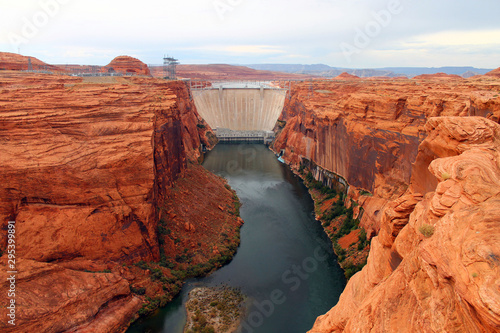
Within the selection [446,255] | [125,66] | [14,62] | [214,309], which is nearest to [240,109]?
[125,66]

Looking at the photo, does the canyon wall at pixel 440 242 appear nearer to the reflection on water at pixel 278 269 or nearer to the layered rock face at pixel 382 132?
the layered rock face at pixel 382 132

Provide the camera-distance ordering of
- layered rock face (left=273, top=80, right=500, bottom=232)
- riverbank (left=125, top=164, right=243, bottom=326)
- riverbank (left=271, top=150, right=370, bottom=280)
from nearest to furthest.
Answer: riverbank (left=125, top=164, right=243, bottom=326) → layered rock face (left=273, top=80, right=500, bottom=232) → riverbank (left=271, top=150, right=370, bottom=280)

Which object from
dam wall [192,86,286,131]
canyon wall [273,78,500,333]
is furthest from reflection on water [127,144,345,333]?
dam wall [192,86,286,131]

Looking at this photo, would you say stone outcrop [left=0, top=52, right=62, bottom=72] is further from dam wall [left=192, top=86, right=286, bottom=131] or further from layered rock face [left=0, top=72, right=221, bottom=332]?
dam wall [left=192, top=86, right=286, bottom=131]

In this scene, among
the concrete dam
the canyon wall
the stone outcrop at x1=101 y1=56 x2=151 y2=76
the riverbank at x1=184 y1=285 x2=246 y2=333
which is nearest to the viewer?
the canyon wall

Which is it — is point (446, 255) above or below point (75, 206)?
above

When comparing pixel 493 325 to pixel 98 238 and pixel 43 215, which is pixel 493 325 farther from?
pixel 43 215

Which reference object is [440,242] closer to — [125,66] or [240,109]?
[125,66]
